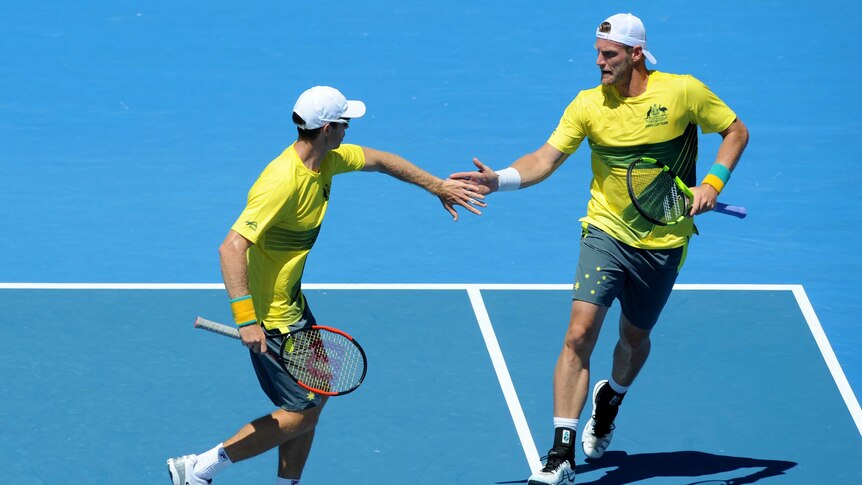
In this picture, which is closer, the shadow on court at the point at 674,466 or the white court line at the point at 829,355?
the shadow on court at the point at 674,466

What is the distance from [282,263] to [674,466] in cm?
245

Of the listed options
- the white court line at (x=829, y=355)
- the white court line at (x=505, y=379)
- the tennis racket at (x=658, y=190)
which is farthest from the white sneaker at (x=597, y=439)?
the white court line at (x=829, y=355)

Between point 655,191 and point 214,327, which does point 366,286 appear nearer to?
point 655,191

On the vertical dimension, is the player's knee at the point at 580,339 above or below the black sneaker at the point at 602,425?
above

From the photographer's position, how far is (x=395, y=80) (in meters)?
13.0

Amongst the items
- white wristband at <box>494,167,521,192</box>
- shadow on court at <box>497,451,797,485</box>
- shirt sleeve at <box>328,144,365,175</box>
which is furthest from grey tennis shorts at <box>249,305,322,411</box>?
shadow on court at <box>497,451,797,485</box>

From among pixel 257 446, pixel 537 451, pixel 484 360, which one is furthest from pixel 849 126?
pixel 257 446

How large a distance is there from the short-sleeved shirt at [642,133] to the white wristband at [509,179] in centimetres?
40

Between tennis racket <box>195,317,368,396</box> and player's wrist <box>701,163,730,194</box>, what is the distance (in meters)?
1.99

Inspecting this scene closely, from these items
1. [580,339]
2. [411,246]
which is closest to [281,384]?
[580,339]

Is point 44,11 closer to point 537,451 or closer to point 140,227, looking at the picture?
point 140,227

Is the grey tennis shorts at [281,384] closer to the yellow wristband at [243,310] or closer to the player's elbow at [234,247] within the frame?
the yellow wristband at [243,310]

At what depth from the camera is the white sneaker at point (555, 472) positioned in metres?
6.93

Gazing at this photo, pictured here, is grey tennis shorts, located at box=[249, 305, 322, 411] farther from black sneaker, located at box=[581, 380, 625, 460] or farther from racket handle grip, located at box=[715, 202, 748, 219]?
racket handle grip, located at box=[715, 202, 748, 219]
